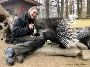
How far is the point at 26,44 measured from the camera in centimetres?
324

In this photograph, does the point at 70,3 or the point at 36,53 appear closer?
the point at 36,53

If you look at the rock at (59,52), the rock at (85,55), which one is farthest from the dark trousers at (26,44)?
the rock at (85,55)

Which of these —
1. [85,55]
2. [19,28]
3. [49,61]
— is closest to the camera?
[49,61]

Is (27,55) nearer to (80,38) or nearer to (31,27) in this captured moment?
(31,27)

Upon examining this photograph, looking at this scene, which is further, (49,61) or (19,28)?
(19,28)

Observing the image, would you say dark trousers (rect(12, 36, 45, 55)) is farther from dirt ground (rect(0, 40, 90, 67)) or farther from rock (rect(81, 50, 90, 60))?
rock (rect(81, 50, 90, 60))

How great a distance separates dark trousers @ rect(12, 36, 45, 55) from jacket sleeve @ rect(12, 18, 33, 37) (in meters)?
0.16

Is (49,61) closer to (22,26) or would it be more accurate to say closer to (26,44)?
(26,44)

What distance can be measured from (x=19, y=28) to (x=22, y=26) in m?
0.16

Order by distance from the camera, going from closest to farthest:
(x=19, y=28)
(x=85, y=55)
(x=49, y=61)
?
(x=49, y=61)
(x=19, y=28)
(x=85, y=55)

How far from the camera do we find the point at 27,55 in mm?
3318

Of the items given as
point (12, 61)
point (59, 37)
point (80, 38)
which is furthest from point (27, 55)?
point (80, 38)

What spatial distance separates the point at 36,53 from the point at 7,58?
725 mm

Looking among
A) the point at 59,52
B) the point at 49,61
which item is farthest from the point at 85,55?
the point at 49,61
